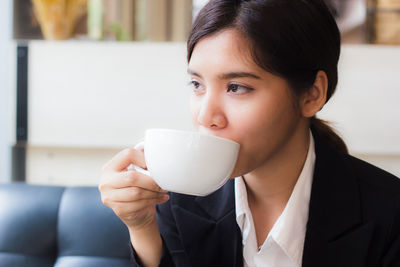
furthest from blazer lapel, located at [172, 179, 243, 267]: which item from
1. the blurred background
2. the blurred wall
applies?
the blurred wall

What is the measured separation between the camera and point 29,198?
1197 mm

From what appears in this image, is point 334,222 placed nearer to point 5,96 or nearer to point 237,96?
point 237,96

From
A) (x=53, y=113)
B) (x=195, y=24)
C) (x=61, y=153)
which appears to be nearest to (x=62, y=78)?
(x=53, y=113)

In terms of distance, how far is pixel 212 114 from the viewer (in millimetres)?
780

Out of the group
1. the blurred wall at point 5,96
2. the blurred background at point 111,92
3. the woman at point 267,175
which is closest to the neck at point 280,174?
the woman at point 267,175

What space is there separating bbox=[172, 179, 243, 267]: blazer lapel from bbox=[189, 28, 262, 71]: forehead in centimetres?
36

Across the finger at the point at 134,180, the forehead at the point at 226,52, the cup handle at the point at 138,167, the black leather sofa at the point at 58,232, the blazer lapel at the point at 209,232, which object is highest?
the forehead at the point at 226,52

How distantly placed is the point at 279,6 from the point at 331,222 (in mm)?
469

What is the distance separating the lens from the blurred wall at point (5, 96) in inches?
71.1

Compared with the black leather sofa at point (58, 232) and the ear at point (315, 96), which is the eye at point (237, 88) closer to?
the ear at point (315, 96)

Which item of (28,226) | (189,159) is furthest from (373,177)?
(28,226)

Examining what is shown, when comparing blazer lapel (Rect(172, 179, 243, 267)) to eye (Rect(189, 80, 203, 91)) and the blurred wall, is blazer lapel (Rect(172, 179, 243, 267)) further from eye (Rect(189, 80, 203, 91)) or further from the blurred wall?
the blurred wall

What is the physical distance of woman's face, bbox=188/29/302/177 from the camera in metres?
0.79

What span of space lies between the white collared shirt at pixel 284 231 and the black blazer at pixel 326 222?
0.09 feet
